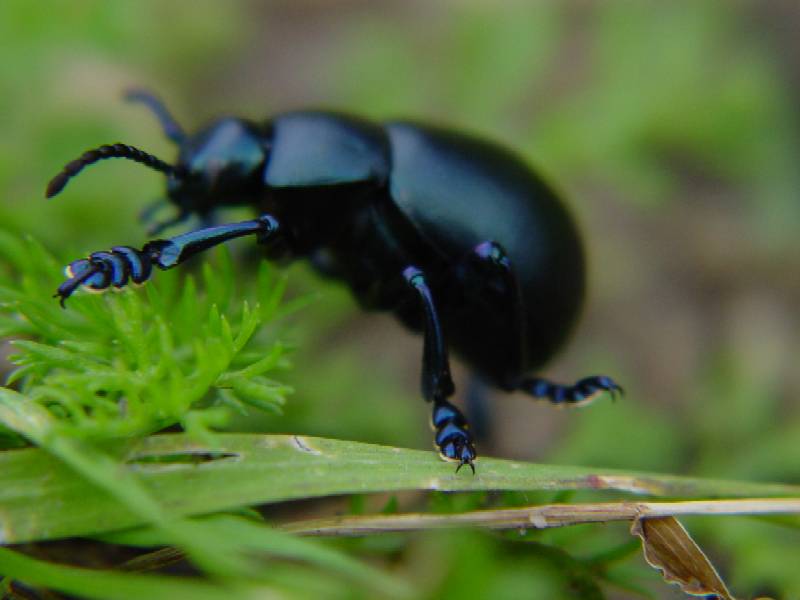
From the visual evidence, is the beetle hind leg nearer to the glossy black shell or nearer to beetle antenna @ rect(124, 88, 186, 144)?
the glossy black shell

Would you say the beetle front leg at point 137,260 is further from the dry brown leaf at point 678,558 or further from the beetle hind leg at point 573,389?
the dry brown leaf at point 678,558

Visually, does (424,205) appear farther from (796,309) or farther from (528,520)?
(796,309)

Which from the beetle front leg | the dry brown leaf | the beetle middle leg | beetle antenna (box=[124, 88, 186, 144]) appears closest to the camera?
the dry brown leaf

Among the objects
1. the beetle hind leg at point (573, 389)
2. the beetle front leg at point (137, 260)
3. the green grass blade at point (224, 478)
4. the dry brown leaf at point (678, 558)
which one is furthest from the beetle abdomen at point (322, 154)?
the dry brown leaf at point (678, 558)

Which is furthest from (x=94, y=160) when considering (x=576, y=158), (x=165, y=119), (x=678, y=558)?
(x=576, y=158)

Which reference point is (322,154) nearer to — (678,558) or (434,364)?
(434,364)

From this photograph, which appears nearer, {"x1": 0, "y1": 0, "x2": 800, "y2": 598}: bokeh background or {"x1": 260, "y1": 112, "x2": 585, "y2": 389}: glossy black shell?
{"x1": 260, "y1": 112, "x2": 585, "y2": 389}: glossy black shell

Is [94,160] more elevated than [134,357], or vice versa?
[94,160]

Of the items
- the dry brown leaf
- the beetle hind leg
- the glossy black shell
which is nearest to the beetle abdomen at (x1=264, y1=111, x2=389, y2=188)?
the glossy black shell
